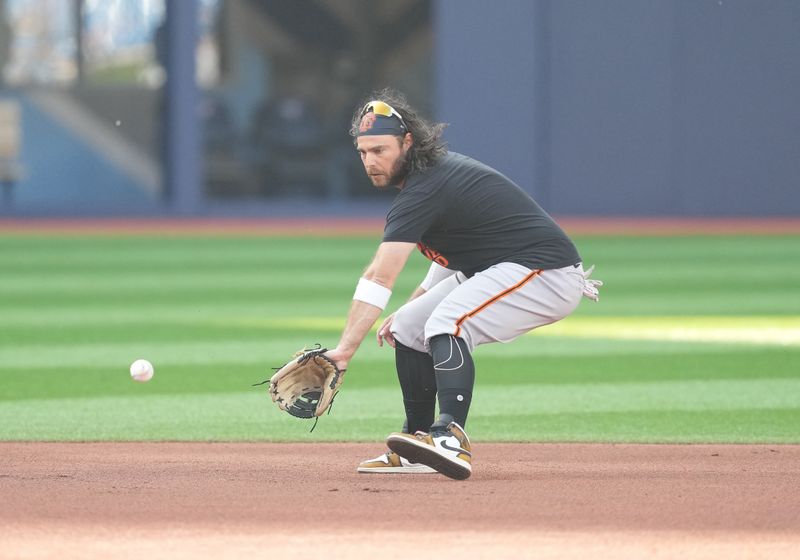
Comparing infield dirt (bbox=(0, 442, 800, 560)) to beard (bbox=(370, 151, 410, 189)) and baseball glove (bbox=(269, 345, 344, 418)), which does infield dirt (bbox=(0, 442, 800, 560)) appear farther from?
beard (bbox=(370, 151, 410, 189))

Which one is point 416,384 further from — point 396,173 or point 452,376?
point 396,173

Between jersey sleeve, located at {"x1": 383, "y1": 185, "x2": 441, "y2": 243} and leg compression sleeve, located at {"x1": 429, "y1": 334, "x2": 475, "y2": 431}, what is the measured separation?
444mm

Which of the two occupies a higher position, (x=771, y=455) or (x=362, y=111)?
(x=362, y=111)

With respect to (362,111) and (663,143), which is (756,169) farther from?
(362,111)

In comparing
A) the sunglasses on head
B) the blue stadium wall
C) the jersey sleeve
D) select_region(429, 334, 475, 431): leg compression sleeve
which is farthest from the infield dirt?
the blue stadium wall

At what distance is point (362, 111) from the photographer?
617cm

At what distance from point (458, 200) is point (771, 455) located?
194 centimetres

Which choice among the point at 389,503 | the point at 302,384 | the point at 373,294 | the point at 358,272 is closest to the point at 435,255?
the point at 373,294

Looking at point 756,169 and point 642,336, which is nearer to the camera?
point 642,336

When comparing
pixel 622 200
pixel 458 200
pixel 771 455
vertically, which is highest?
pixel 458 200

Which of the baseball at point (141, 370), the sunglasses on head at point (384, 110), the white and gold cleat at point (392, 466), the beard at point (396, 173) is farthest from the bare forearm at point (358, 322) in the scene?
the baseball at point (141, 370)

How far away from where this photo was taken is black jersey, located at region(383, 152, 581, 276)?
597 centimetres

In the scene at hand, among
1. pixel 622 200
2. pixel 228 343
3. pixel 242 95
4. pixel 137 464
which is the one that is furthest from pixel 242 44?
pixel 137 464

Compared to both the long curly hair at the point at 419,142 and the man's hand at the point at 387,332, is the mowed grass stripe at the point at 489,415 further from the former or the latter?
the long curly hair at the point at 419,142
